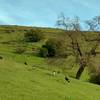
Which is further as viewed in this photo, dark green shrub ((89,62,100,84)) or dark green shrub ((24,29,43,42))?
dark green shrub ((24,29,43,42))

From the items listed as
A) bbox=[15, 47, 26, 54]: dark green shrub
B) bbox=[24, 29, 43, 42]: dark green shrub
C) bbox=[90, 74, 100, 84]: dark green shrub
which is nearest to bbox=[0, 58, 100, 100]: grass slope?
bbox=[90, 74, 100, 84]: dark green shrub

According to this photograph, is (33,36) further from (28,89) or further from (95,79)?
(28,89)

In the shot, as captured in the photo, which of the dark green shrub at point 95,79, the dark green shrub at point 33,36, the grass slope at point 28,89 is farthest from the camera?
the dark green shrub at point 33,36

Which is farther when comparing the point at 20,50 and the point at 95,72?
the point at 20,50

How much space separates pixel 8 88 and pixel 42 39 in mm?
92459

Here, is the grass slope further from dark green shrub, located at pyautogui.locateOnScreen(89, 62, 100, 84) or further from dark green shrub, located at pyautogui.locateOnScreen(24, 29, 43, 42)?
dark green shrub, located at pyautogui.locateOnScreen(24, 29, 43, 42)

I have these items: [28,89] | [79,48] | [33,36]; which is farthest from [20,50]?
[28,89]

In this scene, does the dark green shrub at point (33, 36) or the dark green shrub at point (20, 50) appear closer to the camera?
the dark green shrub at point (20, 50)

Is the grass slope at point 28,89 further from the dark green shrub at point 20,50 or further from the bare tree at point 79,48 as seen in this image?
the dark green shrub at point 20,50

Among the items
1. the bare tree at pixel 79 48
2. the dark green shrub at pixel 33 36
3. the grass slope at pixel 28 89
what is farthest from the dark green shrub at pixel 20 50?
the grass slope at pixel 28 89

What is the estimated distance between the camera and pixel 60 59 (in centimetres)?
5872

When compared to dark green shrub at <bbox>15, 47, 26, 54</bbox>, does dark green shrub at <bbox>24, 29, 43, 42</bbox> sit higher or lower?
higher

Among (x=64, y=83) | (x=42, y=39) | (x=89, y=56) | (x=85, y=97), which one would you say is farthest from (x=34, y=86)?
(x=42, y=39)

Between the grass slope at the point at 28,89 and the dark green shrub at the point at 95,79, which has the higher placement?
the grass slope at the point at 28,89
